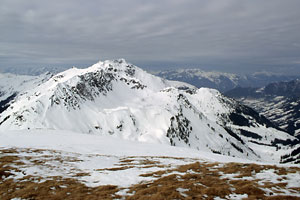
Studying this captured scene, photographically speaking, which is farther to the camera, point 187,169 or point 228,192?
point 187,169

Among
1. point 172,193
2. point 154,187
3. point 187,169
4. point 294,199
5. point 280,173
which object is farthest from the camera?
point 187,169

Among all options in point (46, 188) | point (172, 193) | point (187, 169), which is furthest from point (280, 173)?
point (46, 188)

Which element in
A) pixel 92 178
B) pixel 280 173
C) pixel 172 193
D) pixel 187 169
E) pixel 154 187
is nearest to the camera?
pixel 172 193

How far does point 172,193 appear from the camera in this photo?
1717cm

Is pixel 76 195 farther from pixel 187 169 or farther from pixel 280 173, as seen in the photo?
pixel 280 173

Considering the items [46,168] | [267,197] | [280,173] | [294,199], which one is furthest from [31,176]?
[280,173]

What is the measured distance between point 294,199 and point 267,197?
70.3 inches

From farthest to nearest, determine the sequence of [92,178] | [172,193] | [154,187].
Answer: [92,178] < [154,187] < [172,193]

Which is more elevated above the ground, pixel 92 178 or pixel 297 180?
pixel 297 180

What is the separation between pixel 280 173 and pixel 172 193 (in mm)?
14296

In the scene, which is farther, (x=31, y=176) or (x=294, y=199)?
(x=31, y=176)

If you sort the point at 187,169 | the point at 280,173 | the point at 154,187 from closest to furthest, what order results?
the point at 154,187
the point at 280,173
the point at 187,169

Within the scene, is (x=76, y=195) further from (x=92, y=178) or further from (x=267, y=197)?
(x=267, y=197)

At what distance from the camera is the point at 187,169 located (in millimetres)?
28688
